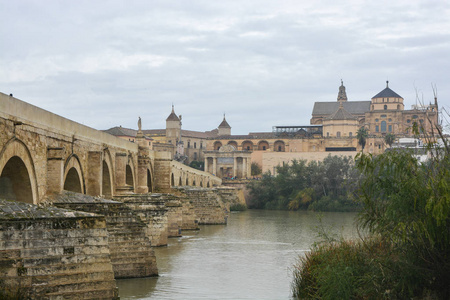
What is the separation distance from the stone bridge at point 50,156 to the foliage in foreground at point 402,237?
7.39 meters

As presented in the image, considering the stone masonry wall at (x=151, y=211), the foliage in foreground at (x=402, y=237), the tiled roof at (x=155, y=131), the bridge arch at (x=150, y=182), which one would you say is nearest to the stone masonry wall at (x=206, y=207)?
the bridge arch at (x=150, y=182)

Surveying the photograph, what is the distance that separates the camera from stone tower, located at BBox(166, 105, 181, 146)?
4789 inches

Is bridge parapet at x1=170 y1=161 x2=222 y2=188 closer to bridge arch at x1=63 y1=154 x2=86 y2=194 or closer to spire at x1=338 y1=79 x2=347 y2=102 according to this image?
bridge arch at x1=63 y1=154 x2=86 y2=194

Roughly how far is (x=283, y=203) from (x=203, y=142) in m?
62.8

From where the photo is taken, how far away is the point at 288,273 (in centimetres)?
2023

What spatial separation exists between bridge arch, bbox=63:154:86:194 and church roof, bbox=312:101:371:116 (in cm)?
10271

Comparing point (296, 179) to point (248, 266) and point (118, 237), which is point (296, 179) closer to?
point (248, 266)

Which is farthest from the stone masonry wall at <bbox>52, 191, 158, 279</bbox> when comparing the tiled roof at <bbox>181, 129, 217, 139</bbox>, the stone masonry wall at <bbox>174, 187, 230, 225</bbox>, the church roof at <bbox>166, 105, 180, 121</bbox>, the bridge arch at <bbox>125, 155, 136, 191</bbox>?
the tiled roof at <bbox>181, 129, 217, 139</bbox>

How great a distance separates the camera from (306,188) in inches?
2697

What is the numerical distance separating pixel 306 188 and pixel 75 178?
48.2 meters

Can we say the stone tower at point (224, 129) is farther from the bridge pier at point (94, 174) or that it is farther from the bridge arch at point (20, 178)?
the bridge arch at point (20, 178)

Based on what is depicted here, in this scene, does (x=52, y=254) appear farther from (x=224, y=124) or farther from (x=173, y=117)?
(x=224, y=124)

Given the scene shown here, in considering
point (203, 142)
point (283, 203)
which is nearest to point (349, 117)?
point (203, 142)

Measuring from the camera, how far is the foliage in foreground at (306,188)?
65438 millimetres
